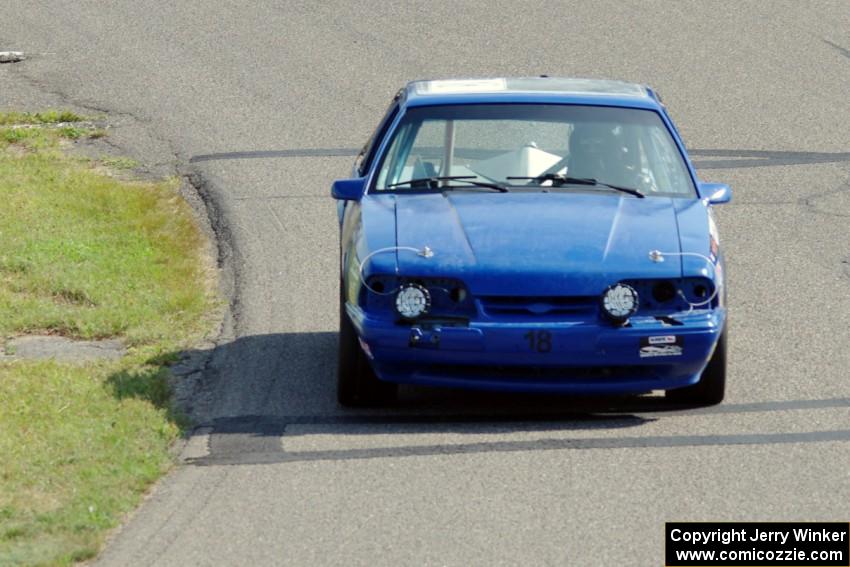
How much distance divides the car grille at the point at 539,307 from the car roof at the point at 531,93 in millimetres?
1738

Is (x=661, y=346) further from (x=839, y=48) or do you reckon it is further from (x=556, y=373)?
(x=839, y=48)

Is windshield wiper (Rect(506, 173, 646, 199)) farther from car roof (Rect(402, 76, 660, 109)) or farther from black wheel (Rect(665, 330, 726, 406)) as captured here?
black wheel (Rect(665, 330, 726, 406))

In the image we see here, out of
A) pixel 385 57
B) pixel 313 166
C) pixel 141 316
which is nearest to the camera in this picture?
pixel 141 316

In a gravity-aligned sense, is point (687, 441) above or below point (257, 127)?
below

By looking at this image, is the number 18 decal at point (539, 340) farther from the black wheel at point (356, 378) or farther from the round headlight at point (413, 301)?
the black wheel at point (356, 378)

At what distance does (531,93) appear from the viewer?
9.26 metres

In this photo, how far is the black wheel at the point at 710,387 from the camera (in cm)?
824

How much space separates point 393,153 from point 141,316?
214 cm

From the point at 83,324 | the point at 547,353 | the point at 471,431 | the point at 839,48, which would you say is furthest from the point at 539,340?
the point at 839,48

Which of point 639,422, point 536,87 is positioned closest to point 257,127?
point 536,87

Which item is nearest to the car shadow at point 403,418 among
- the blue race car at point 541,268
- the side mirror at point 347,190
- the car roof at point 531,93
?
the blue race car at point 541,268

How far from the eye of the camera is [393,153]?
30.1ft

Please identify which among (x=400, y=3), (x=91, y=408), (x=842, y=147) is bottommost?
(x=91, y=408)

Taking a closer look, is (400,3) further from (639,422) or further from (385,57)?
(639,422)
